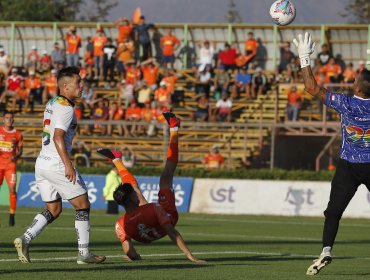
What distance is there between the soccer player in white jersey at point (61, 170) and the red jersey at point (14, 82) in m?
29.6

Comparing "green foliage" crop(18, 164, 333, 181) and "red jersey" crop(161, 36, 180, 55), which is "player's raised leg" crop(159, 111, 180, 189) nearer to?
"green foliage" crop(18, 164, 333, 181)

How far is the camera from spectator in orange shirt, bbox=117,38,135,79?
44.1 meters

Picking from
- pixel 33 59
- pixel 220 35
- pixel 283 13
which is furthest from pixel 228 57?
pixel 283 13

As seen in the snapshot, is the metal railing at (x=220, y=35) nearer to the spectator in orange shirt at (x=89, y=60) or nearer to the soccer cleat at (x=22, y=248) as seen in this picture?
the spectator in orange shirt at (x=89, y=60)

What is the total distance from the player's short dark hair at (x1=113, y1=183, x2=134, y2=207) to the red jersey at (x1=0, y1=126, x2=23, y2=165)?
9.42m

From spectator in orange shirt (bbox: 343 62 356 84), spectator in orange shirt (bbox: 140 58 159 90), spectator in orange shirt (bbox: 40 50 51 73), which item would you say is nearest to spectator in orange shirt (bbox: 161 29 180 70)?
spectator in orange shirt (bbox: 140 58 159 90)

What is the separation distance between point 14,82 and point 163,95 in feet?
20.6

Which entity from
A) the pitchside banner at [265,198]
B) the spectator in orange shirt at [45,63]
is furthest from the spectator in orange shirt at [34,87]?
the pitchside banner at [265,198]

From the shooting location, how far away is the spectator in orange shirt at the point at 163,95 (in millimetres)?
40375

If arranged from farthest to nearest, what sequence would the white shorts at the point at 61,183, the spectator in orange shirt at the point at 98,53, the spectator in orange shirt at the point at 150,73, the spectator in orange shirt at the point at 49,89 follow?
the spectator in orange shirt at the point at 98,53
the spectator in orange shirt at the point at 49,89
the spectator in orange shirt at the point at 150,73
the white shorts at the point at 61,183

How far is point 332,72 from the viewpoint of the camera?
128 feet

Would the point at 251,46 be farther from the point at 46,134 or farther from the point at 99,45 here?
the point at 46,134

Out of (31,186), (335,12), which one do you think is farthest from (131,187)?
(335,12)

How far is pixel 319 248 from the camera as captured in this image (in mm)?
19312
